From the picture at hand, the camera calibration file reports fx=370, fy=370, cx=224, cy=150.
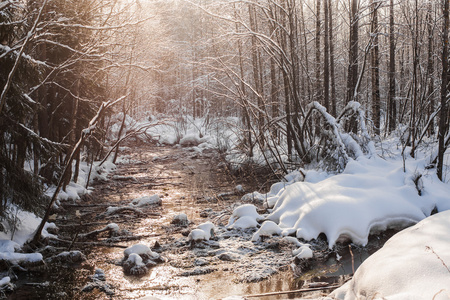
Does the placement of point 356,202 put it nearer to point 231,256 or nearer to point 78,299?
point 231,256

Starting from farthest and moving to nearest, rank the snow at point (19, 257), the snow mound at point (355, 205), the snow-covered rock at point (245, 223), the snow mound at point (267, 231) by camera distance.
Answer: the snow-covered rock at point (245, 223), the snow mound at point (267, 231), the snow mound at point (355, 205), the snow at point (19, 257)

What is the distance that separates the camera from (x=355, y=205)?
592cm

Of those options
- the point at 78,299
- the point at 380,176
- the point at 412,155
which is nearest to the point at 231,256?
the point at 78,299

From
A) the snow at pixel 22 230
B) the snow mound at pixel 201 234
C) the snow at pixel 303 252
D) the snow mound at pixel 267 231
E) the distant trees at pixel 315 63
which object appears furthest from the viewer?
the distant trees at pixel 315 63

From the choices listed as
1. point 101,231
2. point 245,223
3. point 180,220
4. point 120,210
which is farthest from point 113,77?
point 245,223

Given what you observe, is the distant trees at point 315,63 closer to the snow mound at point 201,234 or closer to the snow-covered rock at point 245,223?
the snow-covered rock at point 245,223

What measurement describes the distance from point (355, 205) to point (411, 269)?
376cm

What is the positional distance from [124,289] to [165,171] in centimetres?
873

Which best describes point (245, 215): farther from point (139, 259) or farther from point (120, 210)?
point (120, 210)

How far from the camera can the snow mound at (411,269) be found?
206 cm

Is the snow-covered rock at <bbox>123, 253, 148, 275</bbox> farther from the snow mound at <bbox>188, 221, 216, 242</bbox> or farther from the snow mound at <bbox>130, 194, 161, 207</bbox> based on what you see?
the snow mound at <bbox>130, 194, 161, 207</bbox>

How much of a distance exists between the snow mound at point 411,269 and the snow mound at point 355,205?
2.70 metres

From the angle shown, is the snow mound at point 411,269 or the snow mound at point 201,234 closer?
the snow mound at point 411,269

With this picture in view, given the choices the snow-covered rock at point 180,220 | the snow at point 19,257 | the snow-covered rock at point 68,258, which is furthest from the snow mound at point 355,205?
the snow at point 19,257
